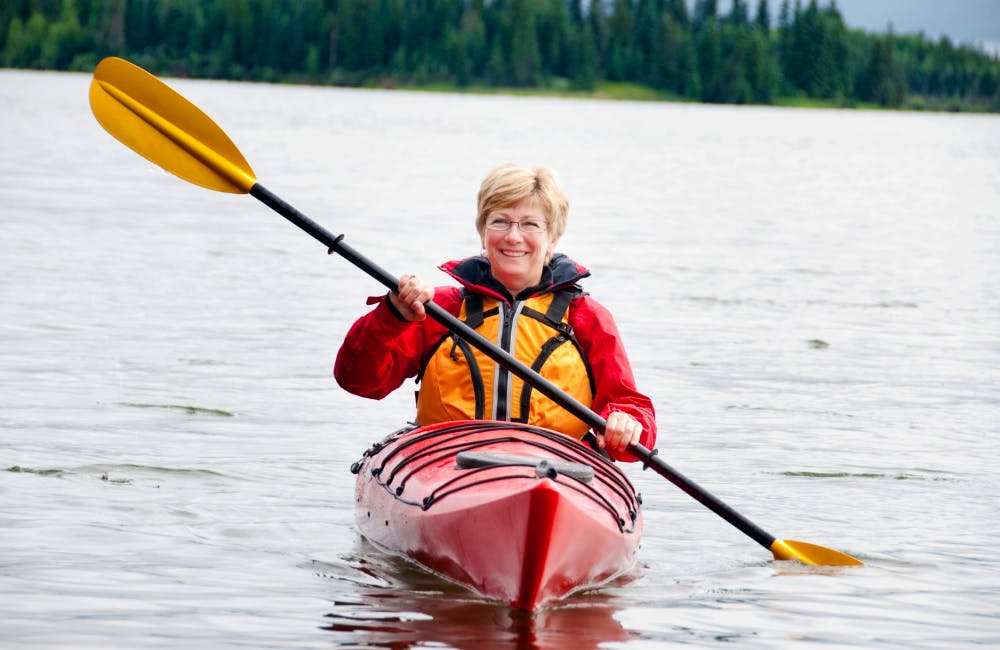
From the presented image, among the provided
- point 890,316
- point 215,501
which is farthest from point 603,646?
point 890,316

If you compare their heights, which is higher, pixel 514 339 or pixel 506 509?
pixel 514 339

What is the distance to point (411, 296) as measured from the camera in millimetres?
5633

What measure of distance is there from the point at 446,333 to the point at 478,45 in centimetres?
12104

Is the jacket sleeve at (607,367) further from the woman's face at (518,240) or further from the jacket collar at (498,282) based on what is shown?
the woman's face at (518,240)

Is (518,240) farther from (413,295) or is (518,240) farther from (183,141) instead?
(183,141)

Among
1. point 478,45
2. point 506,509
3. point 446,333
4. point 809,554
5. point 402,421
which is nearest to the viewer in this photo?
point 506,509

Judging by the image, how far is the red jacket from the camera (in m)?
5.91

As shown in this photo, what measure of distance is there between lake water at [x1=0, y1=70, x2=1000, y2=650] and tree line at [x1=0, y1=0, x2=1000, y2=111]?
96.7m

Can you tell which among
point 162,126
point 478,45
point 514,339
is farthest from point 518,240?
point 478,45

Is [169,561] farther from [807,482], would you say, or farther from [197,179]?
[807,482]

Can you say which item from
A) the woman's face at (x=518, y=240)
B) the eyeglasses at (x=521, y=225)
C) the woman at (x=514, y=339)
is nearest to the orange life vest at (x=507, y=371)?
the woman at (x=514, y=339)

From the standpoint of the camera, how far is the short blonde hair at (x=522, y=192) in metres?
5.87

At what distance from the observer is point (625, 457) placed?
6191mm

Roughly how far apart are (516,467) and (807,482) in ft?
10.2
